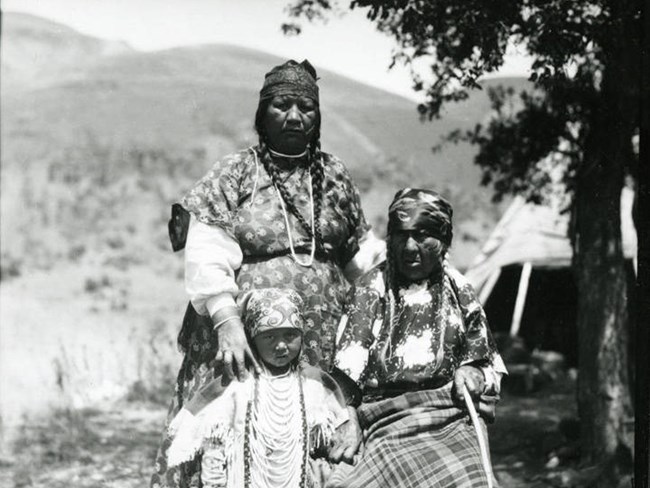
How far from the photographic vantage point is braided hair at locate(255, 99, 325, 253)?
332cm

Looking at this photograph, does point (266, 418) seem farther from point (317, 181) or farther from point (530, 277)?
point (530, 277)

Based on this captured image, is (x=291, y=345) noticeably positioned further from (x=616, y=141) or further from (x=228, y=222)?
(x=616, y=141)

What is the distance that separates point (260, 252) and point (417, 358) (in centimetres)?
74

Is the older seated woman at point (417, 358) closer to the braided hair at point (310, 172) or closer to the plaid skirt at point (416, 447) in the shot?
the plaid skirt at point (416, 447)

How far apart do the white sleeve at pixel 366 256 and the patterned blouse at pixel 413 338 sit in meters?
0.38

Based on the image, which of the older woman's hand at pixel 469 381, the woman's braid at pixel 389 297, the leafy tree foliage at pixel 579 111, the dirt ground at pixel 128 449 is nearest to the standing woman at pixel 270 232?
the woman's braid at pixel 389 297

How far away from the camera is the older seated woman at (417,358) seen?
9.73 feet

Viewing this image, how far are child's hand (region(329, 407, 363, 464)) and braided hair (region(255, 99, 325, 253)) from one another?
71 centimetres

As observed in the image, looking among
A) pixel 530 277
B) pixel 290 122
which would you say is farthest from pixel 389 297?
pixel 530 277

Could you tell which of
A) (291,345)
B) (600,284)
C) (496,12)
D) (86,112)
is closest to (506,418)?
(600,284)

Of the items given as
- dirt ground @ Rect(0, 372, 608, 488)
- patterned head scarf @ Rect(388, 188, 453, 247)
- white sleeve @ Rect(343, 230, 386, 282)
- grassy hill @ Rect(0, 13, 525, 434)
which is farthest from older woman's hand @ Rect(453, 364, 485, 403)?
grassy hill @ Rect(0, 13, 525, 434)

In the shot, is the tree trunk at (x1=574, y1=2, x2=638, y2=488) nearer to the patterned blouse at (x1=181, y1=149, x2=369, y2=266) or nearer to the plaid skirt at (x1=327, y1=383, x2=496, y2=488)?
the patterned blouse at (x1=181, y1=149, x2=369, y2=266)

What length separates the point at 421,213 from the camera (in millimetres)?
3076

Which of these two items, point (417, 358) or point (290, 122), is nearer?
point (417, 358)
